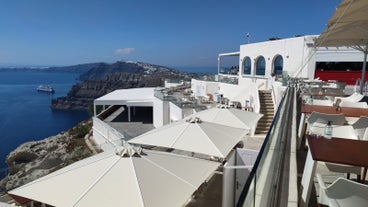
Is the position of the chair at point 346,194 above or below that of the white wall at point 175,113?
above

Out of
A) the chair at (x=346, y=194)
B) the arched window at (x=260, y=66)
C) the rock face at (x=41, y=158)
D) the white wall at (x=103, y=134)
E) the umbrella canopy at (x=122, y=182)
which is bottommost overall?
the rock face at (x=41, y=158)

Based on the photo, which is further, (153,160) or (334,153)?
(153,160)

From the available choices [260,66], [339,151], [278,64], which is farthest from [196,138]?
[260,66]

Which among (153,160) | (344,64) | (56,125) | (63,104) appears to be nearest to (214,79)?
(344,64)

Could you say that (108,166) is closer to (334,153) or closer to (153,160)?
(153,160)

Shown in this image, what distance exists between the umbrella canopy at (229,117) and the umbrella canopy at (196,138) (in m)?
1.50

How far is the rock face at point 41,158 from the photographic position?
67.1 ft

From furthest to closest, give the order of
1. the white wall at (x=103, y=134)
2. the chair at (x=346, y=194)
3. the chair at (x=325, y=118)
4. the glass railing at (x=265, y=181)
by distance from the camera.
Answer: the white wall at (x=103, y=134) < the chair at (x=325, y=118) < the chair at (x=346, y=194) < the glass railing at (x=265, y=181)

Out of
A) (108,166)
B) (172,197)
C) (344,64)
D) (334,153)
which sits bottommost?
(172,197)

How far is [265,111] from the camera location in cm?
1578

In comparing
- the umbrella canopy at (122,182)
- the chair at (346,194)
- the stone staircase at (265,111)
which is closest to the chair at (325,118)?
the umbrella canopy at (122,182)

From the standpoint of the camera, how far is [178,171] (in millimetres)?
4652

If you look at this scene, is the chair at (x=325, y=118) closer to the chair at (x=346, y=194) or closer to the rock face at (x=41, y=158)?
the chair at (x=346, y=194)

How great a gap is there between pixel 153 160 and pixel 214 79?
69.8 ft
